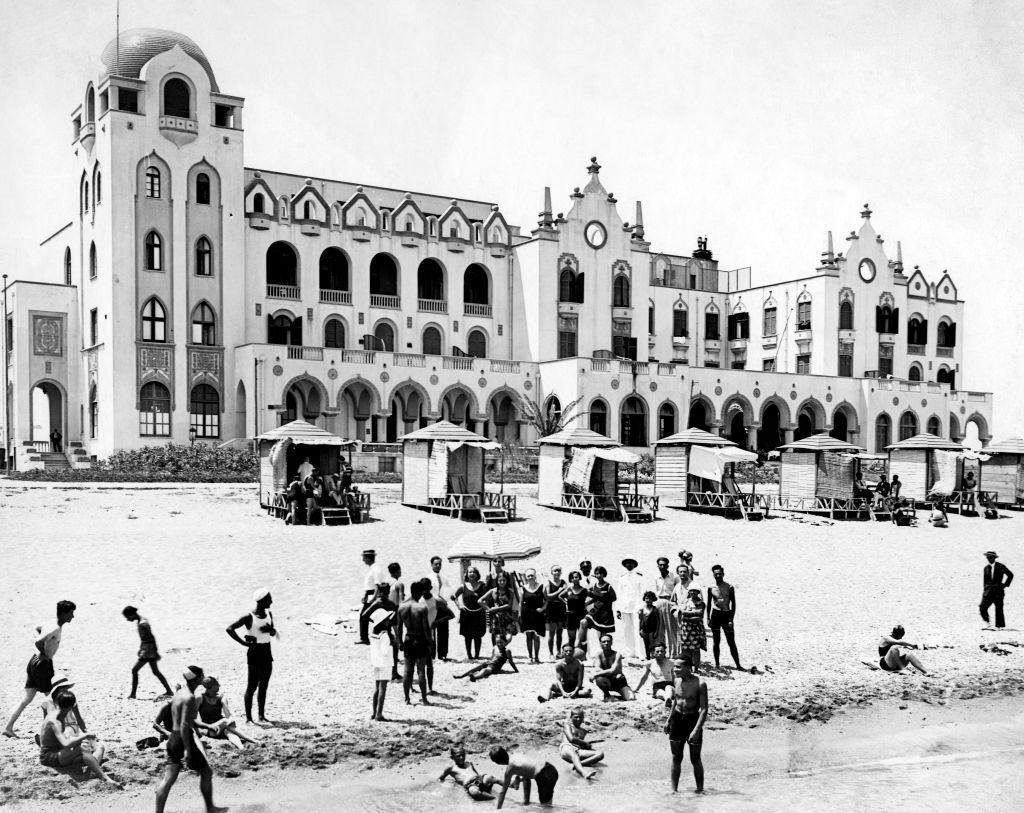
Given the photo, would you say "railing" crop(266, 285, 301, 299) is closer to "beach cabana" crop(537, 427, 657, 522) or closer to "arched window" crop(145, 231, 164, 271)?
"arched window" crop(145, 231, 164, 271)

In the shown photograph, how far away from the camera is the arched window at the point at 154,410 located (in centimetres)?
4566

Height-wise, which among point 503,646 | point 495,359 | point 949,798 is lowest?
point 949,798

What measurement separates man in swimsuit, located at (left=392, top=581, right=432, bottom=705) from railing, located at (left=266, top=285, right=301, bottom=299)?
1504 inches

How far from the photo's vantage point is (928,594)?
72.7 feet

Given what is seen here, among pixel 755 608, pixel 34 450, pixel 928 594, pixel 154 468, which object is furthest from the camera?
pixel 34 450

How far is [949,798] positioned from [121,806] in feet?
28.6

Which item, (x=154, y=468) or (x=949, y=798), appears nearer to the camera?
(x=949, y=798)

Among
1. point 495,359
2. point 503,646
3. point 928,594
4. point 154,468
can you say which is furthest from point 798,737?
point 495,359

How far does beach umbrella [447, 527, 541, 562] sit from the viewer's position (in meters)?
16.3

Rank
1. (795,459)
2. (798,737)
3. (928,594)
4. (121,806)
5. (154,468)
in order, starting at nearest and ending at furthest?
1. (121,806)
2. (798,737)
3. (928,594)
4. (795,459)
5. (154,468)

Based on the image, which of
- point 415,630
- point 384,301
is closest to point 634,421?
point 384,301

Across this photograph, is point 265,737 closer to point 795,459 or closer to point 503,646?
point 503,646

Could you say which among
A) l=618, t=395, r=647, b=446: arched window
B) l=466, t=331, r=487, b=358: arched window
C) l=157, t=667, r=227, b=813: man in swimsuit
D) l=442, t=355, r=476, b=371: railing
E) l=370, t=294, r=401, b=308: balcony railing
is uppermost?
l=370, t=294, r=401, b=308: balcony railing

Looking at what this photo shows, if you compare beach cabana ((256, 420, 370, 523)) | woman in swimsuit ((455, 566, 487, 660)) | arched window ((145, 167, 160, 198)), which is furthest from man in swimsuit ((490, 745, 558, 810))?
arched window ((145, 167, 160, 198))
